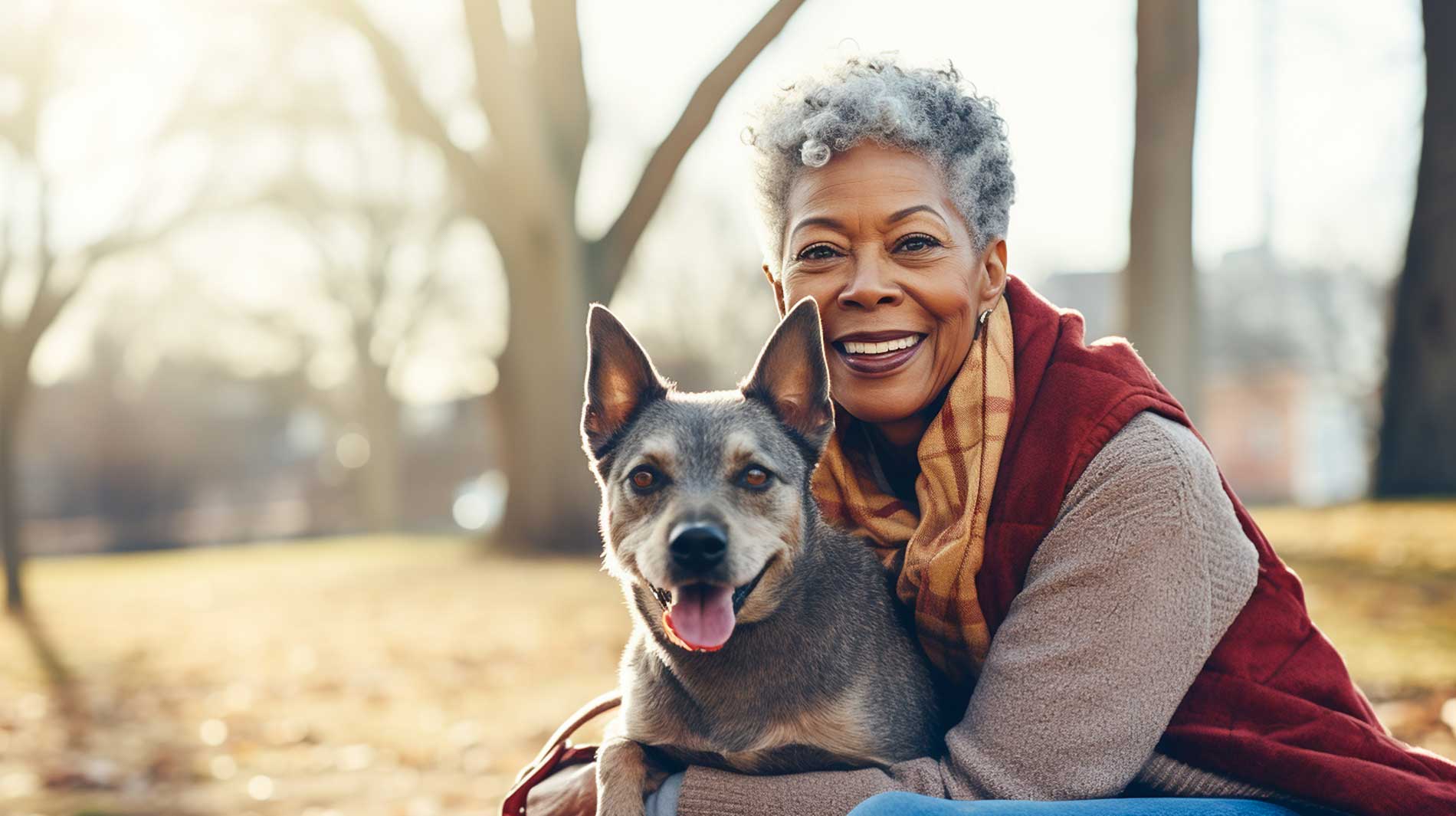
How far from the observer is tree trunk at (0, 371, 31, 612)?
12719 mm

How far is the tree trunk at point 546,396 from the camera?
34.4 ft

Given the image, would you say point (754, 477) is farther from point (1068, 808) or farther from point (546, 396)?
point (546, 396)

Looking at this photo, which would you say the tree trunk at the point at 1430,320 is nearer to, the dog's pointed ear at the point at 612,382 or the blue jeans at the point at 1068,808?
the dog's pointed ear at the point at 612,382

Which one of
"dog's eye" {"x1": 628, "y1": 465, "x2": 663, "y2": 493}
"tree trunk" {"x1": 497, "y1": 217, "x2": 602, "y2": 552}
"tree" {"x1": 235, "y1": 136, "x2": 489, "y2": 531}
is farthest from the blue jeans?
"tree" {"x1": 235, "y1": 136, "x2": 489, "y2": 531}

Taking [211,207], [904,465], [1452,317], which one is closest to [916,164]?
[904,465]

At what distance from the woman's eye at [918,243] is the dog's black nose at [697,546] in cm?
91

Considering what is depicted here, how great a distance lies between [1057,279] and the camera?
153 ft

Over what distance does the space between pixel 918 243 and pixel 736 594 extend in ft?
3.39

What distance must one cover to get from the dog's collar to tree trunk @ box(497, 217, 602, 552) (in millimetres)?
7372

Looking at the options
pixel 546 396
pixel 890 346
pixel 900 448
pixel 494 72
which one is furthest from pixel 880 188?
pixel 546 396

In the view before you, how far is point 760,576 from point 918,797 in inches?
30.7

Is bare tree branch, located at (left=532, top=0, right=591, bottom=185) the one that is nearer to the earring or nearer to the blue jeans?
the earring

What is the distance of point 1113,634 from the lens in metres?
2.50

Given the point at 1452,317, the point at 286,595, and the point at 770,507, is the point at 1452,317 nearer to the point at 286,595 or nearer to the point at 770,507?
the point at 770,507
